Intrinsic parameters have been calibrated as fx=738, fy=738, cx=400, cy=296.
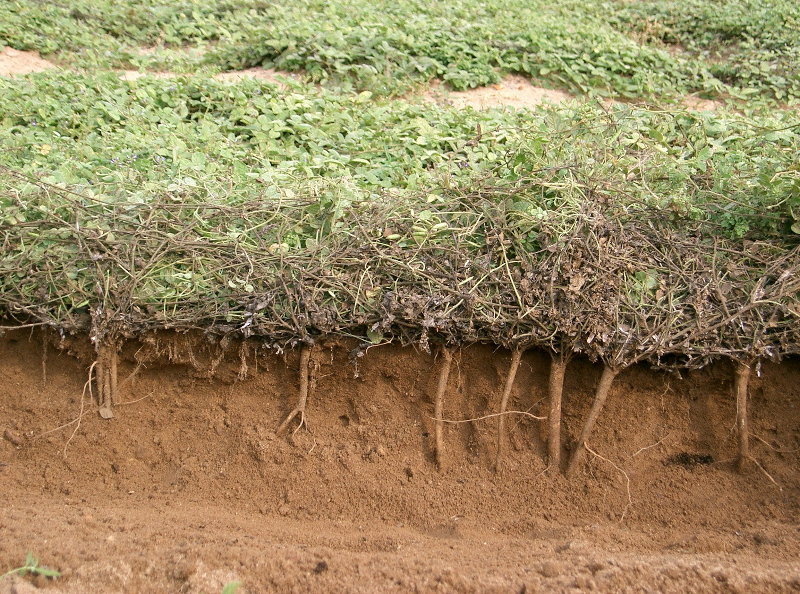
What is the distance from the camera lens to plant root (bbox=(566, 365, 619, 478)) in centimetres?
366

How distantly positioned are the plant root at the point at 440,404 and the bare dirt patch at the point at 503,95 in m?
3.00

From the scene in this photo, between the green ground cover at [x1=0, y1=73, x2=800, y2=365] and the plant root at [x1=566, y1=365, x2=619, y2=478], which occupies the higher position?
the green ground cover at [x1=0, y1=73, x2=800, y2=365]

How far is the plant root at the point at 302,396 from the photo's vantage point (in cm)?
378

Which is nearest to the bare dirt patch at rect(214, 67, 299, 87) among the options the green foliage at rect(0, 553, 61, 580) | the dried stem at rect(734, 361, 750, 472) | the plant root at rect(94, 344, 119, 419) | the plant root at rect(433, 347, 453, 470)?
the plant root at rect(94, 344, 119, 419)

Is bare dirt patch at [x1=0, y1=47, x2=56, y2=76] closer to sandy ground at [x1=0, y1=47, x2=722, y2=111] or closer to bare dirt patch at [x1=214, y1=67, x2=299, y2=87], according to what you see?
sandy ground at [x1=0, y1=47, x2=722, y2=111]

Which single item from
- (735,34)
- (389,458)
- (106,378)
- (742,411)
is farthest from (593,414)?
(735,34)

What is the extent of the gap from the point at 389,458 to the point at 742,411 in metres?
1.79

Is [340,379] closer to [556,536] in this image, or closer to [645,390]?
[556,536]

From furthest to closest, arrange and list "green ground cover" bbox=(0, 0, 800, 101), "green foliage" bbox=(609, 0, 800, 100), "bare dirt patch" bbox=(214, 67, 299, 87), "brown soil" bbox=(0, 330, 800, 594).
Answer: "green foliage" bbox=(609, 0, 800, 100), "green ground cover" bbox=(0, 0, 800, 101), "bare dirt patch" bbox=(214, 67, 299, 87), "brown soil" bbox=(0, 330, 800, 594)

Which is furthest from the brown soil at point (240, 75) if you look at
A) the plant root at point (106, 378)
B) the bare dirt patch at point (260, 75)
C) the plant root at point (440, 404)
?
the plant root at point (440, 404)

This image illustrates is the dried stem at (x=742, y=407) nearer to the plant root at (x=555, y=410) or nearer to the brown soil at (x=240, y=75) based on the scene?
the plant root at (x=555, y=410)

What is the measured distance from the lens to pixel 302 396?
3805 millimetres

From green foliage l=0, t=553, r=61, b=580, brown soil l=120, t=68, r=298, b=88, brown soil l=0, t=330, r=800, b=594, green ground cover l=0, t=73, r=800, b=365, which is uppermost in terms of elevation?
brown soil l=120, t=68, r=298, b=88

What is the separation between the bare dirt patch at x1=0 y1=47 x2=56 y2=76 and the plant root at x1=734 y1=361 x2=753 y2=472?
6165mm
